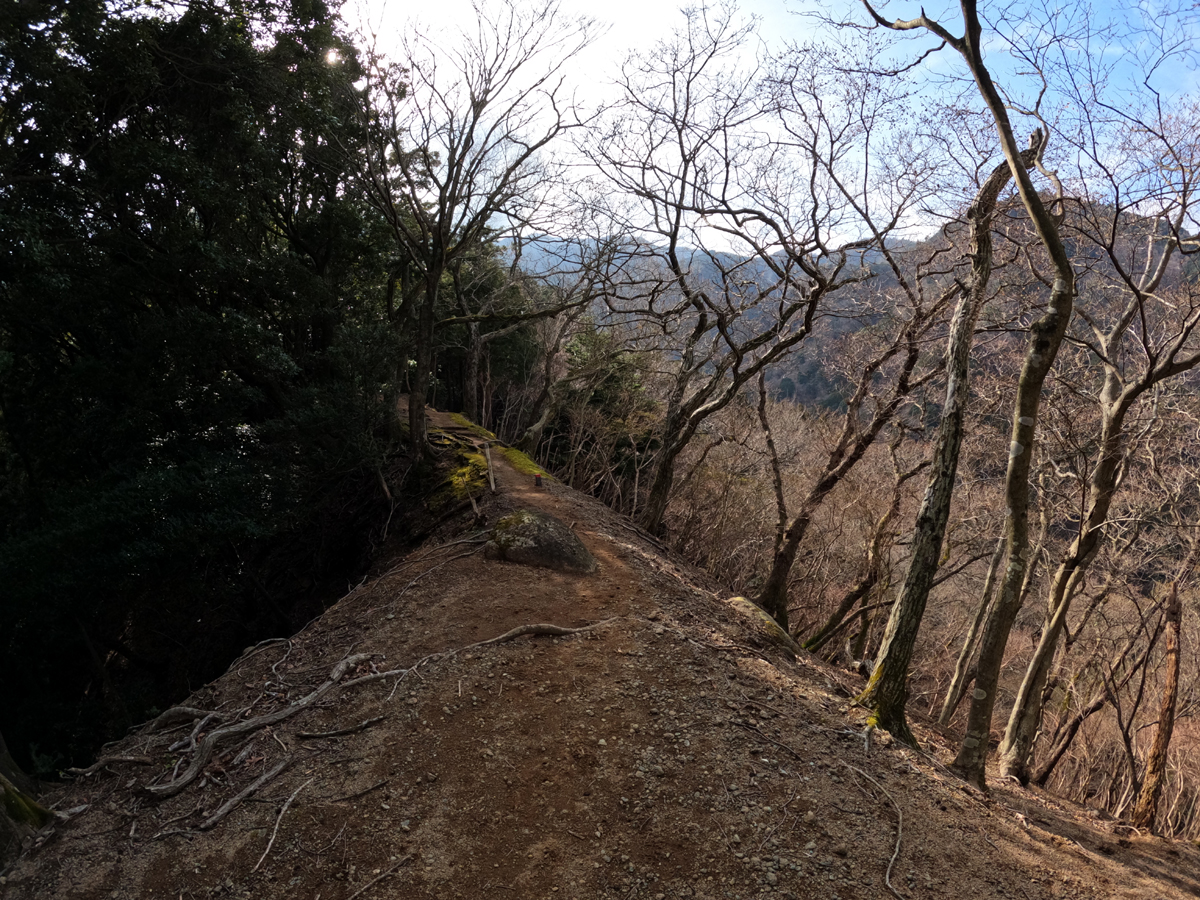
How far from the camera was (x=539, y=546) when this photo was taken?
23.1 ft

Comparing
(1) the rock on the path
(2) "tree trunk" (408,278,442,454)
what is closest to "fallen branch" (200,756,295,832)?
(1) the rock on the path

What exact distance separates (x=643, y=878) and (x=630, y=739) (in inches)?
39.2

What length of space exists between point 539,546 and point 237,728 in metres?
3.25

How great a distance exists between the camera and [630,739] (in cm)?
436

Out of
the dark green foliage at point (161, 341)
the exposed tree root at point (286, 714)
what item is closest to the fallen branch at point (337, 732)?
the exposed tree root at point (286, 714)

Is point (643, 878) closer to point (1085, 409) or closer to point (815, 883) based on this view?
point (815, 883)

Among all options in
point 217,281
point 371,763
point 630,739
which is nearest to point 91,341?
point 217,281

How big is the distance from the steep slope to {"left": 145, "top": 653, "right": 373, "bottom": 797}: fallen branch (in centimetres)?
2

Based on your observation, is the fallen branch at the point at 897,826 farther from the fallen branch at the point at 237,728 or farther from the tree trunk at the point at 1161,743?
the tree trunk at the point at 1161,743

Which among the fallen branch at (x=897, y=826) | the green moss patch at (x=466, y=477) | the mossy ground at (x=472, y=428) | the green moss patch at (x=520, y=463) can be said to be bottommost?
the fallen branch at (x=897, y=826)

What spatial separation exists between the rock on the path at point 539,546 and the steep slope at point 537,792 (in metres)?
1.05

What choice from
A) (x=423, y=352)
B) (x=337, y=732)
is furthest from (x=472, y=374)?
(x=337, y=732)

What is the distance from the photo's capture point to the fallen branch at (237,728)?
415 centimetres

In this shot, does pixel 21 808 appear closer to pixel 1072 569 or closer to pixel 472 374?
pixel 1072 569
